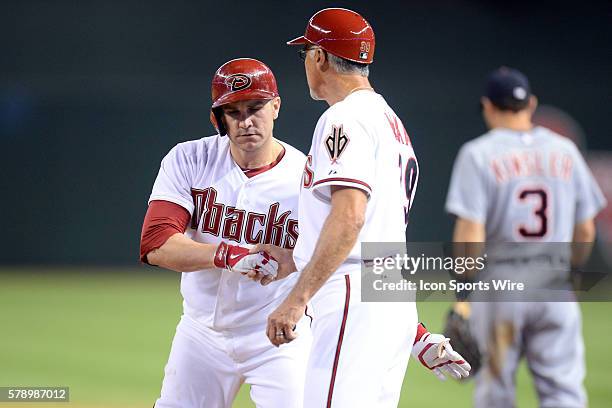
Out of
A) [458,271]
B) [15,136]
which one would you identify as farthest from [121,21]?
[458,271]

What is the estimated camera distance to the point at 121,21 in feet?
54.7

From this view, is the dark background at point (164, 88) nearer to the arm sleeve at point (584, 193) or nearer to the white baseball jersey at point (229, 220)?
the arm sleeve at point (584, 193)

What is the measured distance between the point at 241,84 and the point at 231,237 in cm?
67

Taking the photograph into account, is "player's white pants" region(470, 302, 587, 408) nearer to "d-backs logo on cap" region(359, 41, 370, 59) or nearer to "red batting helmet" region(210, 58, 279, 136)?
"red batting helmet" region(210, 58, 279, 136)

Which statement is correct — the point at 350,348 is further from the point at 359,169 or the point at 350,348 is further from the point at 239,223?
the point at 239,223

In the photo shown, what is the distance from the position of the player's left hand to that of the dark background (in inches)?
468

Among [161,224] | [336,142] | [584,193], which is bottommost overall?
[161,224]

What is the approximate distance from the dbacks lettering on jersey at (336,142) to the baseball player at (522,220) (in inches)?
74.4

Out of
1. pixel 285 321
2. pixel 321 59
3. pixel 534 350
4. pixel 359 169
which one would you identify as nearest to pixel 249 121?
pixel 321 59

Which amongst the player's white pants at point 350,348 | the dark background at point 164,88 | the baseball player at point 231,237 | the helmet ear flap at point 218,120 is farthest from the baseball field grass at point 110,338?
the player's white pants at point 350,348

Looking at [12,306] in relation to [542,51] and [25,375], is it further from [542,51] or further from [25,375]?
[542,51]

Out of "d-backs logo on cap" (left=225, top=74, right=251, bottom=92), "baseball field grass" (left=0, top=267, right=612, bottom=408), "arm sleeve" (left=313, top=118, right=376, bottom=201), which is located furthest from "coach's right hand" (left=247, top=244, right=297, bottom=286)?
"baseball field grass" (left=0, top=267, right=612, bottom=408)

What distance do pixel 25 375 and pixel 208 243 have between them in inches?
180

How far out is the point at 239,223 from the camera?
14.0ft
